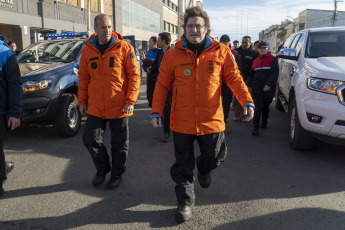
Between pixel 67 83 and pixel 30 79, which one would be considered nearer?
pixel 30 79

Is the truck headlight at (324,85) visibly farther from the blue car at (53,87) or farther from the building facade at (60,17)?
the blue car at (53,87)

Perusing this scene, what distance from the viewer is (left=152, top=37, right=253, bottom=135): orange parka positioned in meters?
2.82

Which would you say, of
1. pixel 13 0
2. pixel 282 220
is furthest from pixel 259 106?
pixel 13 0

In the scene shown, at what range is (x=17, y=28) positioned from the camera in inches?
720

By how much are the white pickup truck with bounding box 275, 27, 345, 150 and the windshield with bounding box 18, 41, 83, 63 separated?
3962 mm

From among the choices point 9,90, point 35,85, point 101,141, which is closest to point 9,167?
point 9,90

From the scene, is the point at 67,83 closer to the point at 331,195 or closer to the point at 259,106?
the point at 259,106

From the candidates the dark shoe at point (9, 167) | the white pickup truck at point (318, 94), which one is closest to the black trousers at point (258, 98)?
the white pickup truck at point (318, 94)

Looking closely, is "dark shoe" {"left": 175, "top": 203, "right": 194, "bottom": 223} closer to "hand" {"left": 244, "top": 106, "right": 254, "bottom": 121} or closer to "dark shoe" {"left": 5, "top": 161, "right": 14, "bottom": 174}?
"hand" {"left": 244, "top": 106, "right": 254, "bottom": 121}

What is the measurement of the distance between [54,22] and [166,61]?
20777 mm

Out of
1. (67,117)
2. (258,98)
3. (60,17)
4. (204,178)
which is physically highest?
(60,17)

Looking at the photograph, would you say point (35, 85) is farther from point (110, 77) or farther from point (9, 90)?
point (110, 77)

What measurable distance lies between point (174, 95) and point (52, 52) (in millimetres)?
4321

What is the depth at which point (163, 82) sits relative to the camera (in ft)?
9.71
